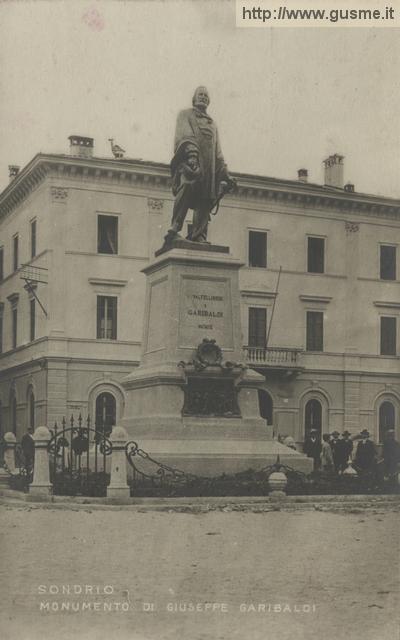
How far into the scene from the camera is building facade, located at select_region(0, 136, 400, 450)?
35844 mm

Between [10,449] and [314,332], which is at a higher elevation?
[314,332]

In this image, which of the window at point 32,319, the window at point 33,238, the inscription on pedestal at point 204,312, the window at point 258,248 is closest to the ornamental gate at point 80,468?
the inscription on pedestal at point 204,312

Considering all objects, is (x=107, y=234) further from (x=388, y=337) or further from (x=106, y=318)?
(x=388, y=337)

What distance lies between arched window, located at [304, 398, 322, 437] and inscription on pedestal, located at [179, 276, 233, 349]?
945 inches

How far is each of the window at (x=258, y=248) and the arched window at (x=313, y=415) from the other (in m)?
5.66

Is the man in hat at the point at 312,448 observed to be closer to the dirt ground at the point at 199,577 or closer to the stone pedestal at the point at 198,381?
the stone pedestal at the point at 198,381

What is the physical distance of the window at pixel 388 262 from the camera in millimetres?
40906

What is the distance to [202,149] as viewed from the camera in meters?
16.1

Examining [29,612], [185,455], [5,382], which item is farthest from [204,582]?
[5,382]

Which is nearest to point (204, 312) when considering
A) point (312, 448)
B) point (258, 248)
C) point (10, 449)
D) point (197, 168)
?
point (197, 168)

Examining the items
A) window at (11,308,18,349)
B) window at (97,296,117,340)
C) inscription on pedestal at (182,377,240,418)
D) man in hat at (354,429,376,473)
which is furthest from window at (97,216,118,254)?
inscription on pedestal at (182,377,240,418)

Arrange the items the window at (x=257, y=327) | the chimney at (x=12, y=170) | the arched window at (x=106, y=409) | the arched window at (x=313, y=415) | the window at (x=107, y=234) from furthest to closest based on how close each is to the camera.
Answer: the chimney at (x=12, y=170)
the arched window at (x=313, y=415)
the window at (x=257, y=327)
the window at (x=107, y=234)
the arched window at (x=106, y=409)

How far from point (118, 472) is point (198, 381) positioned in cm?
270

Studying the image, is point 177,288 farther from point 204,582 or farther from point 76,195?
point 76,195
